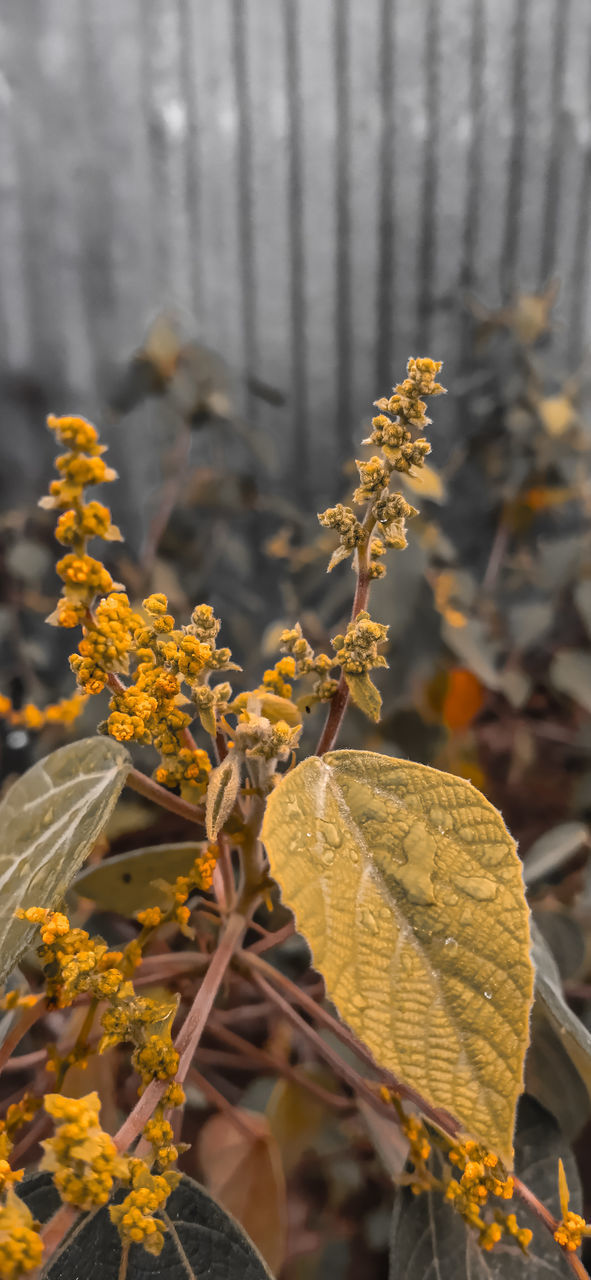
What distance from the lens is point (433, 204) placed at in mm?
1606

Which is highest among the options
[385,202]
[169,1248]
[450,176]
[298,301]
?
[450,176]

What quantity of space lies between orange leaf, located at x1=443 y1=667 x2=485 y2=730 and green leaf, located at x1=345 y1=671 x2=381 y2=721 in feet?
2.71

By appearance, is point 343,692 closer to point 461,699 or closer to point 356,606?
point 356,606

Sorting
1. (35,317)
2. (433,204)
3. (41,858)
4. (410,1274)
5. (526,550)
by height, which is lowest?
(410,1274)

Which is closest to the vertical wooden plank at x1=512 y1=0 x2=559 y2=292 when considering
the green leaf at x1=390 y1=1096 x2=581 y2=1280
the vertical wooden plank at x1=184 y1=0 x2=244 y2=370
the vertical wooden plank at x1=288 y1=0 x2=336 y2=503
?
the vertical wooden plank at x1=288 y1=0 x2=336 y2=503

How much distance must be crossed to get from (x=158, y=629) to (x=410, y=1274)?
13.0 inches

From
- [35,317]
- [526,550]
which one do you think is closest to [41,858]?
[526,550]

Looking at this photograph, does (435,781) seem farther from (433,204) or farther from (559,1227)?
(433,204)

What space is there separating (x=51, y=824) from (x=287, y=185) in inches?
60.3

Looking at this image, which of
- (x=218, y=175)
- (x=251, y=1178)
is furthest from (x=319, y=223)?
(x=251, y=1178)

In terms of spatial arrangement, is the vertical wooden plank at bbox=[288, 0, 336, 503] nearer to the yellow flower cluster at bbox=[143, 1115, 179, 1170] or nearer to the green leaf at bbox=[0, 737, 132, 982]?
the green leaf at bbox=[0, 737, 132, 982]

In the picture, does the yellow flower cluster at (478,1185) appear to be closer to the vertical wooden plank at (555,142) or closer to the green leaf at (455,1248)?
the green leaf at (455,1248)

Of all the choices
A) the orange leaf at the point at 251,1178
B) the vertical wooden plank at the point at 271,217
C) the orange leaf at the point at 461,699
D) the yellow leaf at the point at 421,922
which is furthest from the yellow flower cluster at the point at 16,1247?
the vertical wooden plank at the point at 271,217

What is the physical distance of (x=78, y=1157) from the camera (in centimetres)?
22
